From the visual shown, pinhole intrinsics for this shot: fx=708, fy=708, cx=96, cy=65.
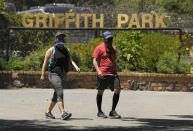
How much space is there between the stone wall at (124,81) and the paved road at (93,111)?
0.35 m

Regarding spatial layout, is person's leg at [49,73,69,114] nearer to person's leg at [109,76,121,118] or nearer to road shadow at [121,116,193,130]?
person's leg at [109,76,121,118]

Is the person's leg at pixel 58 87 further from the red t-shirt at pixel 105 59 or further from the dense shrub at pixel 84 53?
the dense shrub at pixel 84 53

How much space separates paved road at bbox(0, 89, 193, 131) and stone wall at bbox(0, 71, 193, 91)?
13.9 inches

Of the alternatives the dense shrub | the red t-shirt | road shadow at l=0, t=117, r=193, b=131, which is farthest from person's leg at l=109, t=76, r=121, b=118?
the dense shrub

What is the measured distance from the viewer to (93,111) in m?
14.3

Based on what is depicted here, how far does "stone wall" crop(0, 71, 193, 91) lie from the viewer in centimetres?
1906

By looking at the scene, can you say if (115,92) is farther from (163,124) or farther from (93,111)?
(163,124)

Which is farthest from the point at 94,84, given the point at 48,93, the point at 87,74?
the point at 48,93

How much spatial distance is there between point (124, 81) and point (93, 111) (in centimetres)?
502

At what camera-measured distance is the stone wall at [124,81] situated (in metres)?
19.1

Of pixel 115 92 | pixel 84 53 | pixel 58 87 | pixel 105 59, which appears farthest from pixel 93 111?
pixel 84 53

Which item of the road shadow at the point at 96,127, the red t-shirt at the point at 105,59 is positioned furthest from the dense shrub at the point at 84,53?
the road shadow at the point at 96,127

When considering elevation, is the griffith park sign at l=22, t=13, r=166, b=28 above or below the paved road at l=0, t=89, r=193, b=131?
above

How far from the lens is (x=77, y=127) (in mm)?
11562
